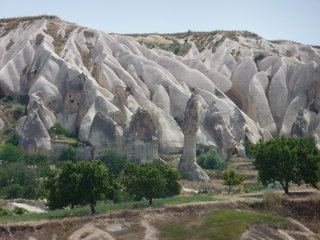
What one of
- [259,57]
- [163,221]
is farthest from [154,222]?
[259,57]

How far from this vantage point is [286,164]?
34.4m

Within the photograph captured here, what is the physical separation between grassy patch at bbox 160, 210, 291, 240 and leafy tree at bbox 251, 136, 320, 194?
4664 millimetres

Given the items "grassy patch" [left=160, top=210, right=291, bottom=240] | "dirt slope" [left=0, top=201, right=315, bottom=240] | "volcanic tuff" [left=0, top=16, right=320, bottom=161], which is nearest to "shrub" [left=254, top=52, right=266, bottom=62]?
"volcanic tuff" [left=0, top=16, right=320, bottom=161]

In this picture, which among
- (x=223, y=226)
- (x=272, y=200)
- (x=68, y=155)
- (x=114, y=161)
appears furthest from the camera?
(x=68, y=155)

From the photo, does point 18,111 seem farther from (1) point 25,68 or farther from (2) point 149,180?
(2) point 149,180

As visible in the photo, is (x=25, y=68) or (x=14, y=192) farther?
(x=25, y=68)

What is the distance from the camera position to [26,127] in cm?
5444

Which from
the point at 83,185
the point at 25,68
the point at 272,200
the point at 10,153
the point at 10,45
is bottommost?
the point at 272,200

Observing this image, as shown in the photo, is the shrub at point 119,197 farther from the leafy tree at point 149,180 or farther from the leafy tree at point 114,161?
the leafy tree at point 114,161

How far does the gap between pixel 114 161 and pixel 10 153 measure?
387 inches

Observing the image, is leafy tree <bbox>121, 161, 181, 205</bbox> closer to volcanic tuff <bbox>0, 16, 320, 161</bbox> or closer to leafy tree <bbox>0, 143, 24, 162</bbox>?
volcanic tuff <bbox>0, 16, 320, 161</bbox>

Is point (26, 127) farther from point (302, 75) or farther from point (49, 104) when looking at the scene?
point (302, 75)

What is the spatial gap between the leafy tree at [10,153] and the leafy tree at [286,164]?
79.4 ft

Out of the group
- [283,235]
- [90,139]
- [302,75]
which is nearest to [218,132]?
[90,139]
